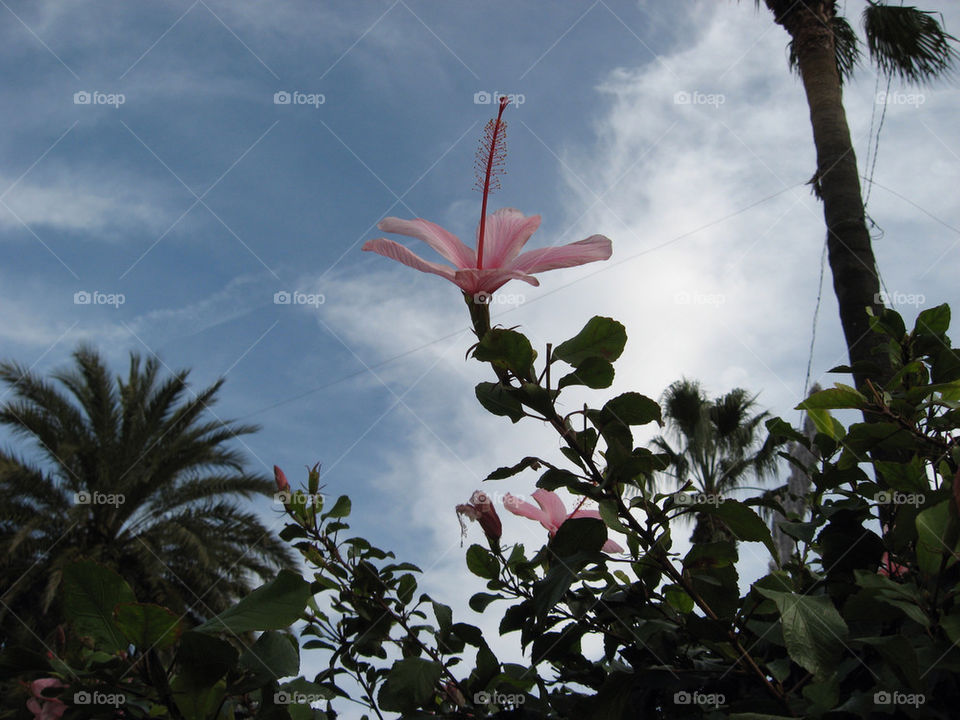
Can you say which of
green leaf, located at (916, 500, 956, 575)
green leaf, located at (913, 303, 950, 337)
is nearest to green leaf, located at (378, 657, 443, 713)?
green leaf, located at (916, 500, 956, 575)

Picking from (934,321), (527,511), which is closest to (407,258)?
(527,511)

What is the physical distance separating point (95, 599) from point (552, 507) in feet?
2.32

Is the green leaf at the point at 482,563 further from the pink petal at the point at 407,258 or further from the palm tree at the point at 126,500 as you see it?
the palm tree at the point at 126,500

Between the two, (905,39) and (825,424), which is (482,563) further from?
(905,39)

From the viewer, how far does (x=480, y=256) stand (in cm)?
94

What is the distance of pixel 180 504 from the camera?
30.7 feet

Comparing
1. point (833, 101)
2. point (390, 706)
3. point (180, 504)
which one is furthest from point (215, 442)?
point (390, 706)

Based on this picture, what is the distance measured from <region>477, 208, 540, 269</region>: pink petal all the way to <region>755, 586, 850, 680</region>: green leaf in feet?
1.65

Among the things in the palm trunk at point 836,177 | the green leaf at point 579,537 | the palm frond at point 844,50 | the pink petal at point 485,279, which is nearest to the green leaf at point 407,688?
the green leaf at point 579,537

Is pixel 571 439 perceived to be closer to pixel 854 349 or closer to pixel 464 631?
pixel 464 631

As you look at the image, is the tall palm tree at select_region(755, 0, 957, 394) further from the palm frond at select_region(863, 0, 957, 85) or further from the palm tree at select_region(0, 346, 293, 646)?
the palm tree at select_region(0, 346, 293, 646)

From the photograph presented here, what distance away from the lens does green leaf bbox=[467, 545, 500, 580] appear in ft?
3.75

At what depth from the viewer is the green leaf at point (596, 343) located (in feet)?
2.68

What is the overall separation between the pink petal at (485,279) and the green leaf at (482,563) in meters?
0.46
